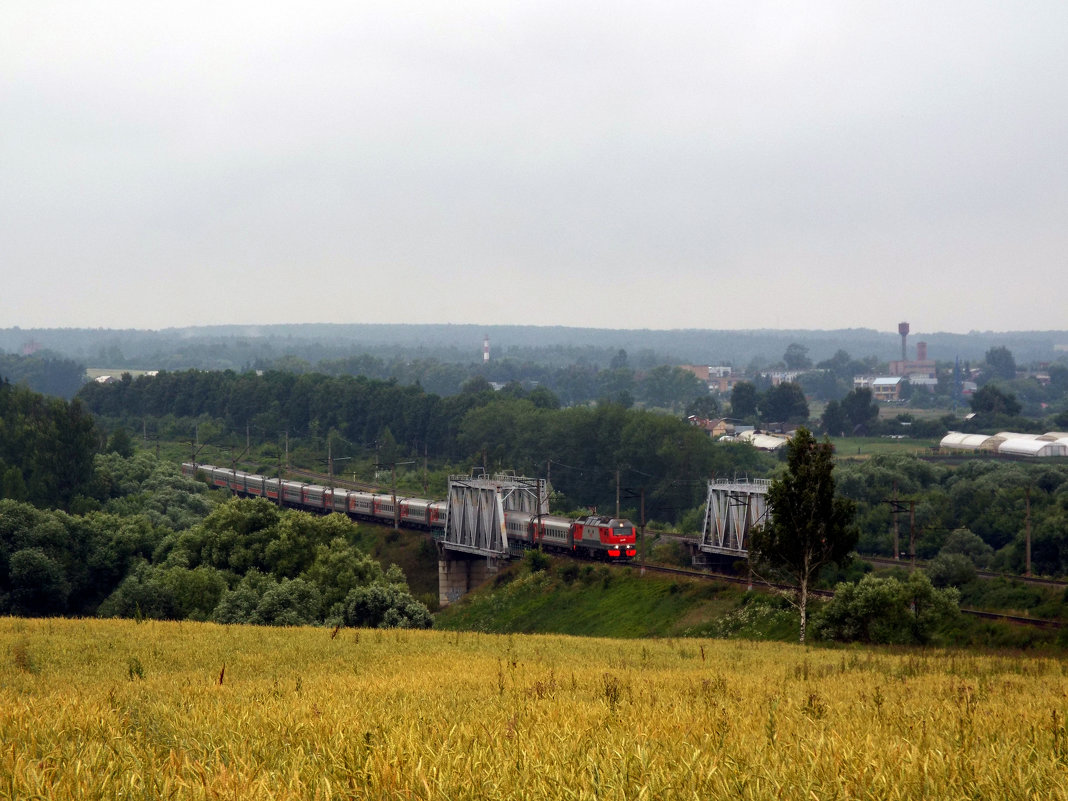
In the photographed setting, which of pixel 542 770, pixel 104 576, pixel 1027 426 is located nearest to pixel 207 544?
pixel 104 576

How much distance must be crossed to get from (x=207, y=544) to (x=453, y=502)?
83.7 ft

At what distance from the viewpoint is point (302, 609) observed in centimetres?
4912

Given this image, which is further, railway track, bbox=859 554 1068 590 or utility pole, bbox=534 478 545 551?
utility pole, bbox=534 478 545 551

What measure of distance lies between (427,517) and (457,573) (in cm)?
771

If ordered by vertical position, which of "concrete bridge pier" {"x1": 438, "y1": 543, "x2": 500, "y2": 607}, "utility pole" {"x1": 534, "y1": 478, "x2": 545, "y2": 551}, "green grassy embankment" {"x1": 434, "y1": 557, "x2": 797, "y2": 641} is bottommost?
"concrete bridge pier" {"x1": 438, "y1": 543, "x2": 500, "y2": 607}

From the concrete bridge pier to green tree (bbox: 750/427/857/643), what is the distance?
43846 mm

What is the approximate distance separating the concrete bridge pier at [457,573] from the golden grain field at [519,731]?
56910 millimetres

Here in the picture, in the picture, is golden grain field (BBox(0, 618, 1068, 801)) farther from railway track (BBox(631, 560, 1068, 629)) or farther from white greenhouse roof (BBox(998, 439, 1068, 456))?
white greenhouse roof (BBox(998, 439, 1068, 456))

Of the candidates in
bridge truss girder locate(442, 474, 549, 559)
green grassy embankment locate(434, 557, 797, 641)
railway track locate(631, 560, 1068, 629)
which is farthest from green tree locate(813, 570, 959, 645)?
bridge truss girder locate(442, 474, 549, 559)

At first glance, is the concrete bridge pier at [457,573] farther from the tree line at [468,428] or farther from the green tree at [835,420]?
the green tree at [835,420]

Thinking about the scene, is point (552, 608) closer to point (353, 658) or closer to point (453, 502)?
point (453, 502)

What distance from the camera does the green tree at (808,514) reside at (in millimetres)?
39188

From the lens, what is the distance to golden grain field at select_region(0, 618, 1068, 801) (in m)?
9.03

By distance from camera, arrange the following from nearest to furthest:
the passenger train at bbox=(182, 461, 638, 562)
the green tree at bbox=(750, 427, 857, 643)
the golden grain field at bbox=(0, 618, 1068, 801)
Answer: the golden grain field at bbox=(0, 618, 1068, 801) < the green tree at bbox=(750, 427, 857, 643) < the passenger train at bbox=(182, 461, 638, 562)
